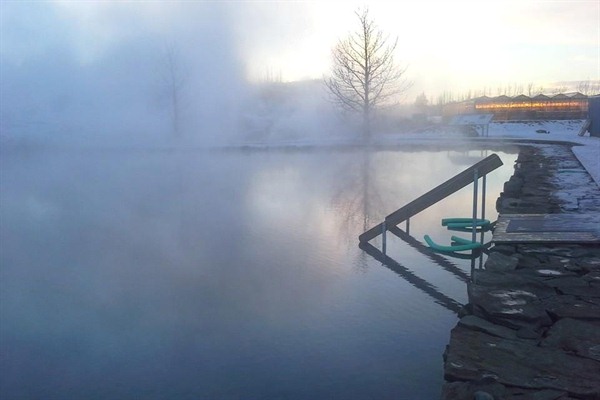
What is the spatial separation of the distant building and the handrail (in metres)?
38.9

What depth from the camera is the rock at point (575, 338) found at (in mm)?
3814

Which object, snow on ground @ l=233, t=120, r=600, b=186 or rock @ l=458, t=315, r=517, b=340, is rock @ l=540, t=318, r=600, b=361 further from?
snow on ground @ l=233, t=120, r=600, b=186

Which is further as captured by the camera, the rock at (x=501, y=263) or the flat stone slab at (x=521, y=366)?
the rock at (x=501, y=263)

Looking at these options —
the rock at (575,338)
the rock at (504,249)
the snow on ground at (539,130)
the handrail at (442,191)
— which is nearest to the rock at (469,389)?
the rock at (575,338)

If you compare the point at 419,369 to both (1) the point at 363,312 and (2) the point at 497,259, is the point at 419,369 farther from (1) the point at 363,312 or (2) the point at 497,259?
(2) the point at 497,259

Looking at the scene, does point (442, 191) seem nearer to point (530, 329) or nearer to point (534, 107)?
point (530, 329)

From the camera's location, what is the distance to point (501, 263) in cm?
579

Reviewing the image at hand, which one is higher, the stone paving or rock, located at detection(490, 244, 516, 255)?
rock, located at detection(490, 244, 516, 255)

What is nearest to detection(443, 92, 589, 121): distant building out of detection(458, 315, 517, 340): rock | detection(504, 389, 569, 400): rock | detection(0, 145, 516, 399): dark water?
detection(0, 145, 516, 399): dark water

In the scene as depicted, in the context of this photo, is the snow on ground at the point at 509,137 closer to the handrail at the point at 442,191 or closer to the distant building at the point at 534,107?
the distant building at the point at 534,107

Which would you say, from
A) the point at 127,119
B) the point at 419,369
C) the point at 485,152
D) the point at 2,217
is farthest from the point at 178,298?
the point at 127,119

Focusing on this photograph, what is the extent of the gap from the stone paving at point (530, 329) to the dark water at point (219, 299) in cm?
54

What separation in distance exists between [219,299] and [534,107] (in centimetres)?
5307

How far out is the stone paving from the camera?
3.41 m
